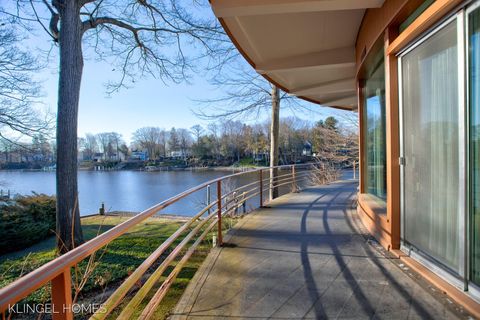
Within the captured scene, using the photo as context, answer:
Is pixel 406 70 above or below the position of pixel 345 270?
above

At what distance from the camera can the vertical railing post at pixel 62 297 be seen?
3.22ft

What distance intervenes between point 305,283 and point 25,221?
377 inches

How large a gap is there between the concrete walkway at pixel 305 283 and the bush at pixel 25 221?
17.2 ft

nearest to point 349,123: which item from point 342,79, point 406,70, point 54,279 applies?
point 342,79

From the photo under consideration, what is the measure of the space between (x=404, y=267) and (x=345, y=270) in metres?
0.57

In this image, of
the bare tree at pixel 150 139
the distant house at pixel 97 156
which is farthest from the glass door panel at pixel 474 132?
the distant house at pixel 97 156

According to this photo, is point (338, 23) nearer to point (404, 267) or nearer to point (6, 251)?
point (404, 267)

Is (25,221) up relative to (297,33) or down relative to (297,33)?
down

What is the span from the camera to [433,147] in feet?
8.41

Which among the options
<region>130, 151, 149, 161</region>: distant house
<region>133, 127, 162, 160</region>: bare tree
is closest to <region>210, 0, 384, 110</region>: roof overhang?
<region>133, 127, 162, 160</region>: bare tree

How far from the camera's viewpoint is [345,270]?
286cm

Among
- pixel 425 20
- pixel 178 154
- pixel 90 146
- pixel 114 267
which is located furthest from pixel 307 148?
pixel 90 146

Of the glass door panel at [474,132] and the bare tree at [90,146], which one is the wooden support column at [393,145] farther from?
the bare tree at [90,146]

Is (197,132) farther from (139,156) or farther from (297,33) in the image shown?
(297,33)
